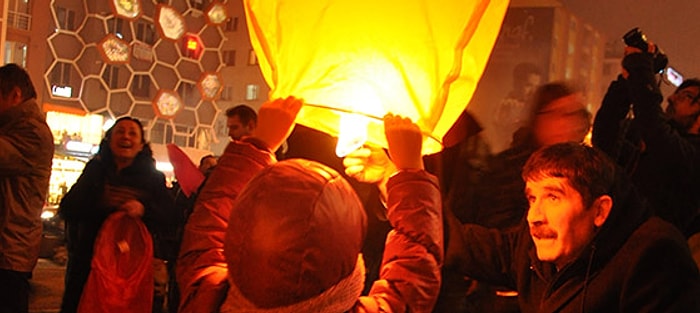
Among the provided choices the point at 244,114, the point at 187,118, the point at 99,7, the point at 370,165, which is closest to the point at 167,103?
the point at 187,118

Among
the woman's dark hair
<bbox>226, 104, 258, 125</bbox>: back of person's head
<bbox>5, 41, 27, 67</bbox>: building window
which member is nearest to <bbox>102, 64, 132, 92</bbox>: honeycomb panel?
<bbox>5, 41, 27, 67</bbox>: building window

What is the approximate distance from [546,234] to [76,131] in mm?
8769

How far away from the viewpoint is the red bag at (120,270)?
2336 millimetres

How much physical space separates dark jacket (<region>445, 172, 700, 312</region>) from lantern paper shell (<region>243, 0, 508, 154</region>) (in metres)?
0.33

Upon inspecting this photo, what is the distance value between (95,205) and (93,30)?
6879 mm

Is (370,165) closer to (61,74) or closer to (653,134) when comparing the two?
(653,134)

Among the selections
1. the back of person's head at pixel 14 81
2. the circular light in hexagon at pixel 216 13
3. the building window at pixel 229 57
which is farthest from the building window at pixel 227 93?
the back of person's head at pixel 14 81

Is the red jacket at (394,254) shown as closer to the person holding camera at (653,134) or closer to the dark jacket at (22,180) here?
the person holding camera at (653,134)

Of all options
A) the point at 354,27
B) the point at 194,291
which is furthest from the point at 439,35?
→ the point at 194,291

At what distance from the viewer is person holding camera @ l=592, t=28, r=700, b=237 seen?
1.86 meters

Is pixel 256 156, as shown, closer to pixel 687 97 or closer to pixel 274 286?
pixel 274 286

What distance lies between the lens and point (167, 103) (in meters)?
9.66

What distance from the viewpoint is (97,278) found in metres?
2.35

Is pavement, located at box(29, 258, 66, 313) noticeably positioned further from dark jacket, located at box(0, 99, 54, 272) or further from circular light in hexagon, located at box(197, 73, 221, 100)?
circular light in hexagon, located at box(197, 73, 221, 100)
